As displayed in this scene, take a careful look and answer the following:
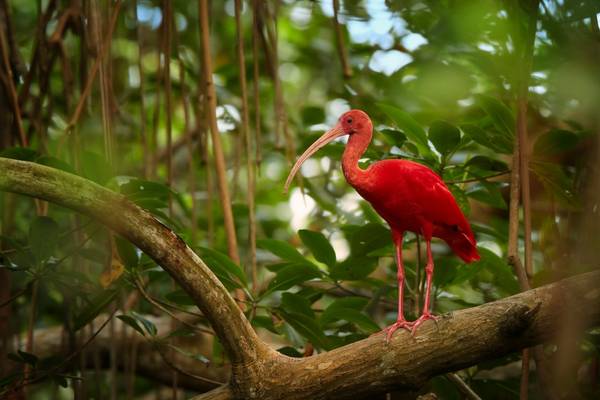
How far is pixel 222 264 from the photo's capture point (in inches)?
125

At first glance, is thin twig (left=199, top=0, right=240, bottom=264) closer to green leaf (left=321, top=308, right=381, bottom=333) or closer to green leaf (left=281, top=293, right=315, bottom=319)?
green leaf (left=281, top=293, right=315, bottom=319)

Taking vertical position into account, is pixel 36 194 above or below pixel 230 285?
above

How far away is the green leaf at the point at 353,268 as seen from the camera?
348cm

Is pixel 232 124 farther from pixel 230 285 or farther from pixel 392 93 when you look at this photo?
pixel 230 285

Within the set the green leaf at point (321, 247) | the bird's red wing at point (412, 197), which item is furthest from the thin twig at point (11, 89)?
the bird's red wing at point (412, 197)

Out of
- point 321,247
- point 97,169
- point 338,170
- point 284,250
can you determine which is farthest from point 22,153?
point 338,170

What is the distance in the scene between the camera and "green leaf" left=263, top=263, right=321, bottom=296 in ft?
11.0

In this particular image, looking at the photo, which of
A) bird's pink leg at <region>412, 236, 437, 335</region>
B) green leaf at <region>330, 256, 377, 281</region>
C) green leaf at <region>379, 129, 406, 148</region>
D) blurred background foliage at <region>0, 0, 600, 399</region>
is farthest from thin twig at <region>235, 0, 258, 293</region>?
bird's pink leg at <region>412, 236, 437, 335</region>

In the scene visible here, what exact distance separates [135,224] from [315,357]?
0.73 m

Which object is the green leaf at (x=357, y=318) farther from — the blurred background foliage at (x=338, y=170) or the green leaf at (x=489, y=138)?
the green leaf at (x=489, y=138)

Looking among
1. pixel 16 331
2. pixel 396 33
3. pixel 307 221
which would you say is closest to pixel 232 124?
pixel 307 221

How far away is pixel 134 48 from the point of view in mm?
6949

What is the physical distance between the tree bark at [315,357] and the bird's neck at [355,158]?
28.6 inches

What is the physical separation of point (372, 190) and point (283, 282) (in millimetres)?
532
